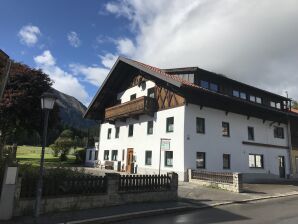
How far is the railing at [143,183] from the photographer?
12.3 metres

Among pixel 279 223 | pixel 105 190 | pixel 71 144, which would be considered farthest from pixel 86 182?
pixel 71 144

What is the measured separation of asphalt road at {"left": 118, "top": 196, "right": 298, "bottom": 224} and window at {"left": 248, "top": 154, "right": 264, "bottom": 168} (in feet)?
49.1

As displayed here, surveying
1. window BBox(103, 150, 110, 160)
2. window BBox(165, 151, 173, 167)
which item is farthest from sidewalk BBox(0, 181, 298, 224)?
window BBox(103, 150, 110, 160)

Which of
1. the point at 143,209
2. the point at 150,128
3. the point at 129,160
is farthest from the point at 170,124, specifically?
the point at 143,209

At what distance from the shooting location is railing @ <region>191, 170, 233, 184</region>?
59.7 ft

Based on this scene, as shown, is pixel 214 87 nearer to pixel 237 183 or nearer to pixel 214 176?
pixel 214 176

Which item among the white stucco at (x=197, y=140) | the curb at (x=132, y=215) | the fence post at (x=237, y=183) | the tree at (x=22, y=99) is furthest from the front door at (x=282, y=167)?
the tree at (x=22, y=99)

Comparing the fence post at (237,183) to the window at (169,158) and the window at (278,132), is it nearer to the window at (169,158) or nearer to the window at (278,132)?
the window at (169,158)

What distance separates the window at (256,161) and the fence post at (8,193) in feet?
73.0

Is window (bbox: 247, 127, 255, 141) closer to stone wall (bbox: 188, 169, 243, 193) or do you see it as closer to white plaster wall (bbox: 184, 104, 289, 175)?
white plaster wall (bbox: 184, 104, 289, 175)

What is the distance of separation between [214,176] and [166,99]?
8585 mm

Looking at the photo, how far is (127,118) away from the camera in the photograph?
31172mm

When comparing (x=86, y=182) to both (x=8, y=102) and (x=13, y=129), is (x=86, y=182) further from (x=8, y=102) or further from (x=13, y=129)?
(x=13, y=129)

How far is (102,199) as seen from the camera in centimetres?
1138
